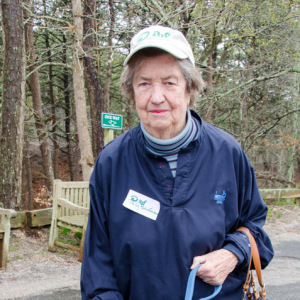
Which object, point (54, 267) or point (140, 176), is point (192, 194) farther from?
point (54, 267)

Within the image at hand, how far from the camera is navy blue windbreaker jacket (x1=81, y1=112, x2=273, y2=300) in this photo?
1.42 metres

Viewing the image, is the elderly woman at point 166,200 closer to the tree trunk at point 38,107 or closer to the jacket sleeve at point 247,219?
the jacket sleeve at point 247,219

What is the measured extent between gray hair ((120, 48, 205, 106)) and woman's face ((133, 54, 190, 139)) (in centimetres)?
2

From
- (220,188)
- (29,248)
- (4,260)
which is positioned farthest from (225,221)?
(29,248)

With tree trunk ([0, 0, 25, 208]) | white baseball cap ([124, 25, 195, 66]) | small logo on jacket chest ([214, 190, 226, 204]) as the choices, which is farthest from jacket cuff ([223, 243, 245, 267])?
tree trunk ([0, 0, 25, 208])

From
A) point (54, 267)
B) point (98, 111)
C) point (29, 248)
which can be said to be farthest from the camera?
point (98, 111)

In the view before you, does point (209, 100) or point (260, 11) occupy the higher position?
point (260, 11)

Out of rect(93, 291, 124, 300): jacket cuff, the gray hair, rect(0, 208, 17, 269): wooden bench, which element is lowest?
rect(0, 208, 17, 269): wooden bench

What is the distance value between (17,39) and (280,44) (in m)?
7.60

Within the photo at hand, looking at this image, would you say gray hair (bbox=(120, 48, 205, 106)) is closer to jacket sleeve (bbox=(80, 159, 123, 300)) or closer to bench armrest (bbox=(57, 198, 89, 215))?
jacket sleeve (bbox=(80, 159, 123, 300))

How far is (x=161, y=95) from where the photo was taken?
5.12 feet

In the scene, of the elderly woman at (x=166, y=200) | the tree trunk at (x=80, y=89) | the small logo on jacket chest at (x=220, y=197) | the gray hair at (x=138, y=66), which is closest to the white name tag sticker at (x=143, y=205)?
the elderly woman at (x=166, y=200)

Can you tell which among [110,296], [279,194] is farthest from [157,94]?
[279,194]

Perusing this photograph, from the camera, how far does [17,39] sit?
627 cm
